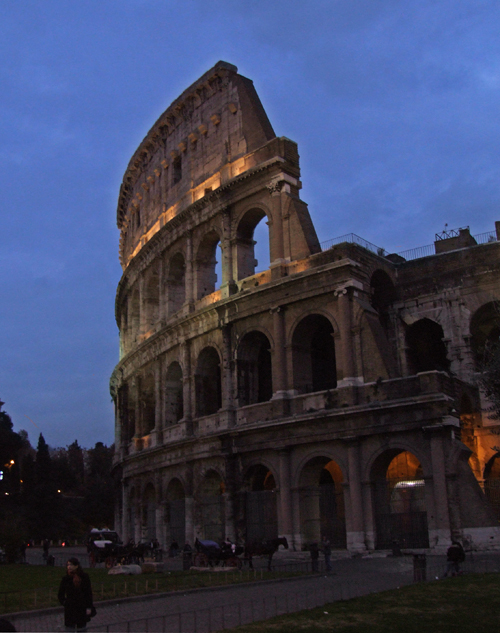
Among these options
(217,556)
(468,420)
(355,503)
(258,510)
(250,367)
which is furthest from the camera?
(250,367)

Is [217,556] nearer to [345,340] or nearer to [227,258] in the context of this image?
[345,340]

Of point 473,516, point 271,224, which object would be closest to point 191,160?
point 271,224

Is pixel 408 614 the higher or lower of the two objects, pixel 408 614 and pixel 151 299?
the lower

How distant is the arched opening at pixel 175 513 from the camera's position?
29016 millimetres

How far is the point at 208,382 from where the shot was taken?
30172 mm

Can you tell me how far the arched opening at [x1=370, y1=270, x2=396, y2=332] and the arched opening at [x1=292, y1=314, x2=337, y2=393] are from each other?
2.09m

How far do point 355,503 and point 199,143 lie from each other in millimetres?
18502

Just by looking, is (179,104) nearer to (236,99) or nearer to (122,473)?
(236,99)

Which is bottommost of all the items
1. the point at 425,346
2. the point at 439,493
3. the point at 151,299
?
the point at 439,493

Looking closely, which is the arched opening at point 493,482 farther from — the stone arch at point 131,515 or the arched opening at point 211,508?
the stone arch at point 131,515

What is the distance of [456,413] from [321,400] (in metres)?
4.59

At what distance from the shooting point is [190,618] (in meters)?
10.6

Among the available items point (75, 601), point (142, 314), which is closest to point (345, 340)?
point (142, 314)

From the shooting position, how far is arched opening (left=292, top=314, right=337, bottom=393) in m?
25.7
